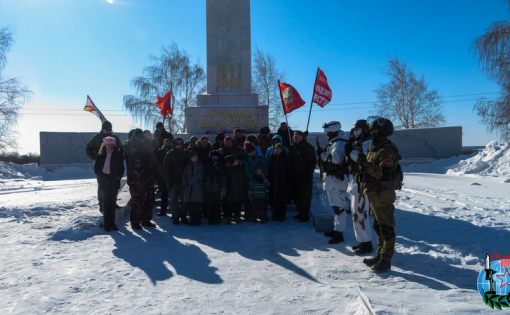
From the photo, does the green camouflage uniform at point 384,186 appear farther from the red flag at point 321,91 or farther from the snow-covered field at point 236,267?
the red flag at point 321,91

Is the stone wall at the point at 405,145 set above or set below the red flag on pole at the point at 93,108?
below

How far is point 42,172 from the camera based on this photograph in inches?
680

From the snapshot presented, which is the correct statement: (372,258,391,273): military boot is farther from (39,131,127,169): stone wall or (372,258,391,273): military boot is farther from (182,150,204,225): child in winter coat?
(39,131,127,169): stone wall

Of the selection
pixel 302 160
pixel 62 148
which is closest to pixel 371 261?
pixel 302 160

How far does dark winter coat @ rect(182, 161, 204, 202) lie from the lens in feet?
20.3

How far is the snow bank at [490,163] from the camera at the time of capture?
45.1ft

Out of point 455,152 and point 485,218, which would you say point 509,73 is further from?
point 485,218

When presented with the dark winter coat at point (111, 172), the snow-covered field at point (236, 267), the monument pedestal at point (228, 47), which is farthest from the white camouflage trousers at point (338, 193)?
the monument pedestal at point (228, 47)

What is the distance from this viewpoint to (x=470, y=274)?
12.1 feet

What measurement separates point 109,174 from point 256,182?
7.86 feet

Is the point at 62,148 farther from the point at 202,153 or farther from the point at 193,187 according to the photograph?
the point at 193,187

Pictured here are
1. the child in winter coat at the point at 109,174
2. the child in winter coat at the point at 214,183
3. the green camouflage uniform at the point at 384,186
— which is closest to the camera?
the green camouflage uniform at the point at 384,186

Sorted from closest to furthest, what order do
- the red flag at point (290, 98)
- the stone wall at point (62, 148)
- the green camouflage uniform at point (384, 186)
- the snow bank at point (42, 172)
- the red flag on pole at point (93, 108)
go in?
1. the green camouflage uniform at point (384, 186)
2. the red flag on pole at point (93, 108)
3. the red flag at point (290, 98)
4. the snow bank at point (42, 172)
5. the stone wall at point (62, 148)

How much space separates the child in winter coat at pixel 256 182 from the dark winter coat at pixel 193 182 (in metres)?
0.80
